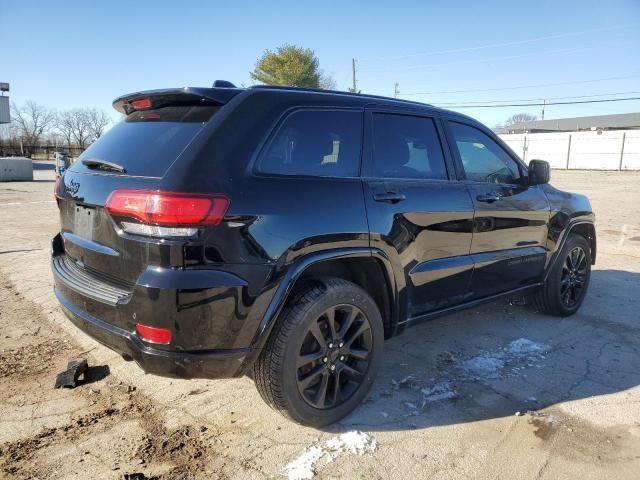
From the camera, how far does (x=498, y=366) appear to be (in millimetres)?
3750

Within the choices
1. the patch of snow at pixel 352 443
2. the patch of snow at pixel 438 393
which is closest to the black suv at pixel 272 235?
the patch of snow at pixel 352 443

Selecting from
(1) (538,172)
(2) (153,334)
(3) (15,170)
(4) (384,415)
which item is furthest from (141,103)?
(3) (15,170)

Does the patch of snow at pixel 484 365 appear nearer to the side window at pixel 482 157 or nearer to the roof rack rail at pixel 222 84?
the side window at pixel 482 157

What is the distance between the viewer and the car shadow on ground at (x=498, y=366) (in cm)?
312

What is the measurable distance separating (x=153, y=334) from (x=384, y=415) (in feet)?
4.93

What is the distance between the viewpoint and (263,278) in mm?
2441

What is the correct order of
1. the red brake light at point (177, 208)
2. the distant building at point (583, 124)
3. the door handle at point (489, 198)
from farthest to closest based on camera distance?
the distant building at point (583, 124), the door handle at point (489, 198), the red brake light at point (177, 208)

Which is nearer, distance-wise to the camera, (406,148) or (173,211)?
(173,211)

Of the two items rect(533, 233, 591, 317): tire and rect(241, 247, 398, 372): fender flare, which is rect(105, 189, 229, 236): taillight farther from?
rect(533, 233, 591, 317): tire

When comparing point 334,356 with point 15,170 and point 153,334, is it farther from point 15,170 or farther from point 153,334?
point 15,170

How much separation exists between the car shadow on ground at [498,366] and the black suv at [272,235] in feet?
1.36

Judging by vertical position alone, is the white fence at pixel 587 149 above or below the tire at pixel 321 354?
above

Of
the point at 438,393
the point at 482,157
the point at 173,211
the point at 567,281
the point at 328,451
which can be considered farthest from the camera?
the point at 567,281

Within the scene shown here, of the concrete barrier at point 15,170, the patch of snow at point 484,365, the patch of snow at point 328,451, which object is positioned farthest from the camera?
the concrete barrier at point 15,170
